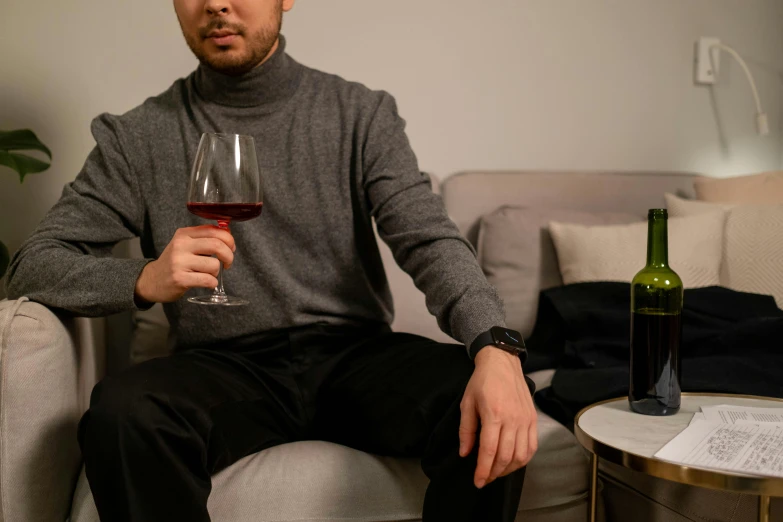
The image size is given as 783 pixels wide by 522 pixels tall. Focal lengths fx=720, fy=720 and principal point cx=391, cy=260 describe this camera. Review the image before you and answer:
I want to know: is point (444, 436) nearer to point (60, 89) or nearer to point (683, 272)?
point (683, 272)

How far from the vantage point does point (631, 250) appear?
164cm

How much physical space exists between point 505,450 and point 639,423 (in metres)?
0.26

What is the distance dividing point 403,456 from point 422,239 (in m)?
0.34

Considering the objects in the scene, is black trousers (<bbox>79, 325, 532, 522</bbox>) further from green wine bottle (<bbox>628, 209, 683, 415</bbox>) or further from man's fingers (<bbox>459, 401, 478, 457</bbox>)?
green wine bottle (<bbox>628, 209, 683, 415</bbox>)

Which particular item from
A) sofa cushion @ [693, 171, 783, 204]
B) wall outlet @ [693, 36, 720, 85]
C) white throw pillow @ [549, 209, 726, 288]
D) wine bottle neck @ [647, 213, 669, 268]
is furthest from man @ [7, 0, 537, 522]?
wall outlet @ [693, 36, 720, 85]

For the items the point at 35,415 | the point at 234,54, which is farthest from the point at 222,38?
the point at 35,415

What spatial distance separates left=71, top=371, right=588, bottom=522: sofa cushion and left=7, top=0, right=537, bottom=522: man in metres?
0.03

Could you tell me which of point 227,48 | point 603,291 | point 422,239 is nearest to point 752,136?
point 603,291

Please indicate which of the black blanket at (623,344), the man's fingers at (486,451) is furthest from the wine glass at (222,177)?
the black blanket at (623,344)

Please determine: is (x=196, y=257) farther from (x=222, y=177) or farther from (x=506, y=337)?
(x=506, y=337)

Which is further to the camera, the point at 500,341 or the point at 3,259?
the point at 3,259

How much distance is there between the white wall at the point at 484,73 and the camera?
5.78 feet

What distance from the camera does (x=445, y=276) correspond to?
1098 mm

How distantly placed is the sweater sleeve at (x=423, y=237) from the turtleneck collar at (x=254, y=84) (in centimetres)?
19
